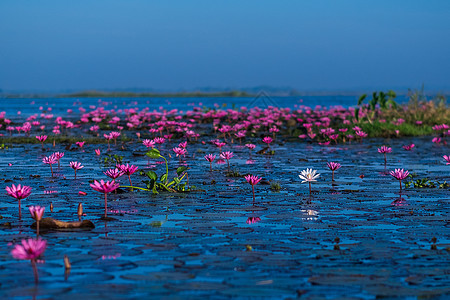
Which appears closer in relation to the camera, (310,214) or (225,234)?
(225,234)

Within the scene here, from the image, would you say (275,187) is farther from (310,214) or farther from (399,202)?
(310,214)

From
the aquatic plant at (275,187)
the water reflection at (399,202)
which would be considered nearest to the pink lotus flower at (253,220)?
the water reflection at (399,202)

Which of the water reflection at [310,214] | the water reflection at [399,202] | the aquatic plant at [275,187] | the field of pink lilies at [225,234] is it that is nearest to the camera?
the field of pink lilies at [225,234]

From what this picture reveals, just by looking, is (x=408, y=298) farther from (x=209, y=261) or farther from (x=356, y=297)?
(x=209, y=261)

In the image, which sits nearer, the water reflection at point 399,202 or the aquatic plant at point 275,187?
the water reflection at point 399,202

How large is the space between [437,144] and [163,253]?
47.9ft

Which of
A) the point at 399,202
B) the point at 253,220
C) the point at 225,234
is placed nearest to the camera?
the point at 225,234

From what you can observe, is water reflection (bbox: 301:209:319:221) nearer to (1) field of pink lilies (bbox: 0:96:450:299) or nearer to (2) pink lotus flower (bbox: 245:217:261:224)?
(1) field of pink lilies (bbox: 0:96:450:299)

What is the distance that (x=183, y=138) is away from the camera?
69.3 feet

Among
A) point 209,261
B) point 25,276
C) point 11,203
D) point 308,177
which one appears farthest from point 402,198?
point 25,276

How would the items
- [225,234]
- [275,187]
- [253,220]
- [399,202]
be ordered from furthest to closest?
1. [275,187]
2. [399,202]
3. [253,220]
4. [225,234]

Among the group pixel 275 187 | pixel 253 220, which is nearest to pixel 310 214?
pixel 253 220

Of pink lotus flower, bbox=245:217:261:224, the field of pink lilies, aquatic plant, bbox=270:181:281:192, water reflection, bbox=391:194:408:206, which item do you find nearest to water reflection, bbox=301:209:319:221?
the field of pink lilies

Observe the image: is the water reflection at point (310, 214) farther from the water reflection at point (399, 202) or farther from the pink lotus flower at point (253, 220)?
the water reflection at point (399, 202)
